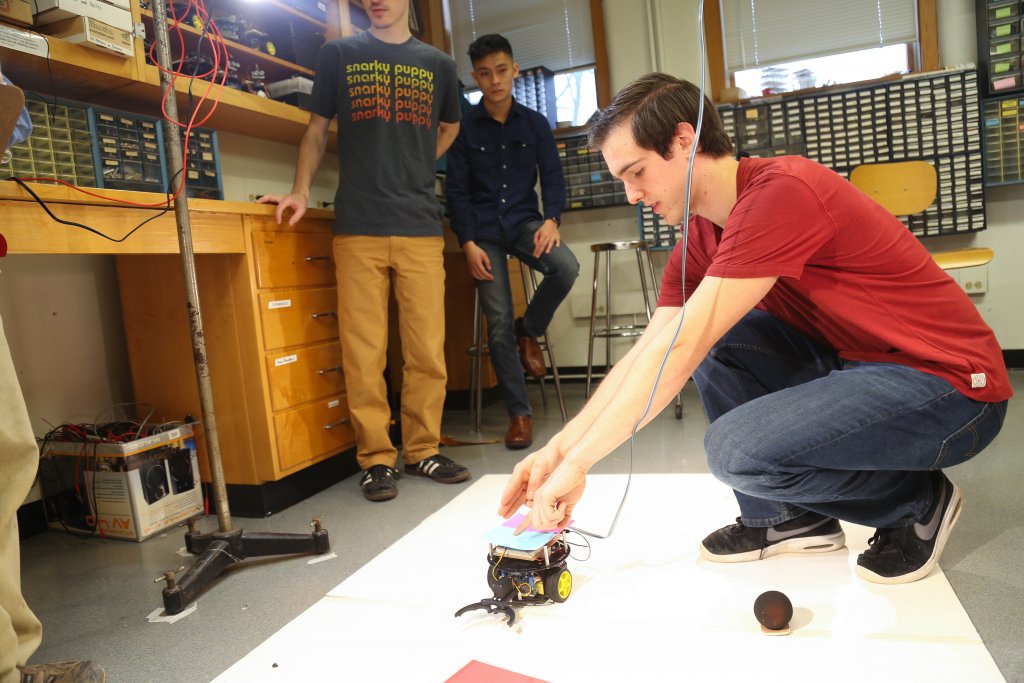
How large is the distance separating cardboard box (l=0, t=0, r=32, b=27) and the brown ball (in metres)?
2.06

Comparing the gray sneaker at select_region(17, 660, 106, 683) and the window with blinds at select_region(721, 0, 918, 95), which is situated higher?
the window with blinds at select_region(721, 0, 918, 95)

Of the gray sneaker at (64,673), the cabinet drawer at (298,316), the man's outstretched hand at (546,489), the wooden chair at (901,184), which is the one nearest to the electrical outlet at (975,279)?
the wooden chair at (901,184)

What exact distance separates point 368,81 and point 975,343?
1826mm

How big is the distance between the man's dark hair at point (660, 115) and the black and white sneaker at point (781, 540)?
736 mm

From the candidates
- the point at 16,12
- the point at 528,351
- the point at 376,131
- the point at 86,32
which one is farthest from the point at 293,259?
the point at 528,351

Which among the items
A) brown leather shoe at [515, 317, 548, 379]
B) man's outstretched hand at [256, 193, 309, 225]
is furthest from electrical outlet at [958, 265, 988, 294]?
man's outstretched hand at [256, 193, 309, 225]

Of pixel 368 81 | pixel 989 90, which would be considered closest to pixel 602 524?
pixel 368 81

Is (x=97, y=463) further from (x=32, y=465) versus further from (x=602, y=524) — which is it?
(x=602, y=524)

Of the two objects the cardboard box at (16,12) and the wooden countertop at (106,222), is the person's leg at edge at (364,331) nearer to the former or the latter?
the wooden countertop at (106,222)

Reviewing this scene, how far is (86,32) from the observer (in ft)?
6.13

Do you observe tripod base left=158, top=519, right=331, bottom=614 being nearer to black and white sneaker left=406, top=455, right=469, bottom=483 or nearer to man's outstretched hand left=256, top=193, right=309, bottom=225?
black and white sneaker left=406, top=455, right=469, bottom=483

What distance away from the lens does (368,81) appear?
7.57 feet

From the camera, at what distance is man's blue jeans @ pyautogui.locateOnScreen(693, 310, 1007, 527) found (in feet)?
3.74

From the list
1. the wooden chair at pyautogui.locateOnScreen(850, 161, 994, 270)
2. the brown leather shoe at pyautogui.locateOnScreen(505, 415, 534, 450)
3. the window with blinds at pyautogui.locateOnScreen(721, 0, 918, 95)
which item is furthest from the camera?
the window with blinds at pyautogui.locateOnScreen(721, 0, 918, 95)
